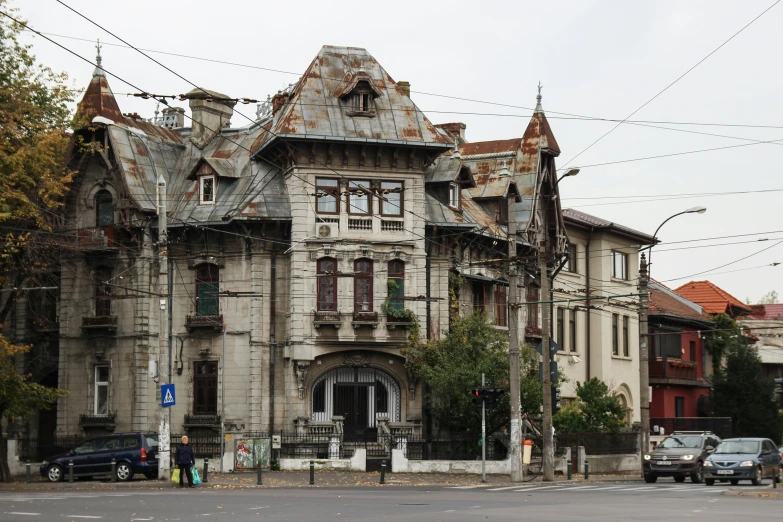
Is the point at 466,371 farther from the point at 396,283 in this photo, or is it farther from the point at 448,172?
the point at 448,172

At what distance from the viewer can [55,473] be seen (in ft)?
126

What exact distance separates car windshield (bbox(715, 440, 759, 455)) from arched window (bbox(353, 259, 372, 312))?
13.7 m

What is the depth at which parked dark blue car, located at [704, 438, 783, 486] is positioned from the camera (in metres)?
34.3

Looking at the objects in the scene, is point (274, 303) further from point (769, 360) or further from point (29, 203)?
point (769, 360)

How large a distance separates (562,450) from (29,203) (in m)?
19.8

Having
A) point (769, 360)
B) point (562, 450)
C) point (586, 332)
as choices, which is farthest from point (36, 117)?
point (769, 360)

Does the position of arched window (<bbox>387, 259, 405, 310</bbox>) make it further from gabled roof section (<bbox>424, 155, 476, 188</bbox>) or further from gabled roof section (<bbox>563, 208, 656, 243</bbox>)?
gabled roof section (<bbox>563, 208, 656, 243</bbox>)

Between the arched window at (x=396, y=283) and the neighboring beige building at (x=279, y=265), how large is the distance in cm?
5

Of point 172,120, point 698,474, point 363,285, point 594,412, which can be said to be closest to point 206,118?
point 172,120

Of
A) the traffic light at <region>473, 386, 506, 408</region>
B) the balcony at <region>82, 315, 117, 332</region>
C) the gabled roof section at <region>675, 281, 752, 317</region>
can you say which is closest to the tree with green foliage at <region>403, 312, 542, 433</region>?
the traffic light at <region>473, 386, 506, 408</region>

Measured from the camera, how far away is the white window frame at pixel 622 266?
62031mm

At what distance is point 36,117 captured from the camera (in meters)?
38.1

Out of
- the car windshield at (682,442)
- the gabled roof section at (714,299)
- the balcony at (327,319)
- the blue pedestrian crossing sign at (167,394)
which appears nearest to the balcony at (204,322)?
the balcony at (327,319)

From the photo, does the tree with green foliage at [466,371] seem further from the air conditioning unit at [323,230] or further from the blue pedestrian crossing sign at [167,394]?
the blue pedestrian crossing sign at [167,394]
